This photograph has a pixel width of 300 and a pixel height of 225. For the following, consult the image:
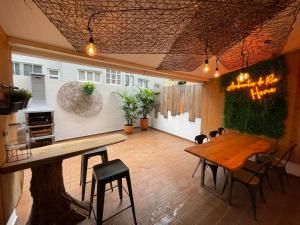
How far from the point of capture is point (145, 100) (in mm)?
6434

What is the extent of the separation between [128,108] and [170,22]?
4767 mm

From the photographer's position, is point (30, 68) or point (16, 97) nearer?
point (16, 97)

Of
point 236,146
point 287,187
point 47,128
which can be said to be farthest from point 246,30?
point 47,128

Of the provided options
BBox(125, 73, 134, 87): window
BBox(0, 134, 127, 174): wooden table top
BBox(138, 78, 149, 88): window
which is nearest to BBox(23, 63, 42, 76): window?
BBox(125, 73, 134, 87): window

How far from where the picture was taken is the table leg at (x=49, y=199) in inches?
62.0

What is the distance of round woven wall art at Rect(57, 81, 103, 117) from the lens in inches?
191

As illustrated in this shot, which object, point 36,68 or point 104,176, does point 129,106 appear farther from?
point 104,176

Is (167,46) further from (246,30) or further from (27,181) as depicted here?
(27,181)

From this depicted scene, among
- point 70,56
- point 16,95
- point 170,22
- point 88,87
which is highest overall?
point 170,22

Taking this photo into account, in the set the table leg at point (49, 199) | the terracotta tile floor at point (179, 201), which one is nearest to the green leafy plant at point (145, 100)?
the terracotta tile floor at point (179, 201)

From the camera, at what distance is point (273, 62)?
10.4 feet

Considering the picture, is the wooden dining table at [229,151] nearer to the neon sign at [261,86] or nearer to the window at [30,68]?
the neon sign at [261,86]

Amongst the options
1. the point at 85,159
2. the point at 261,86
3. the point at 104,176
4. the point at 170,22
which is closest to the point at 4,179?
the point at 85,159

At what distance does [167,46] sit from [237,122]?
2.92m
